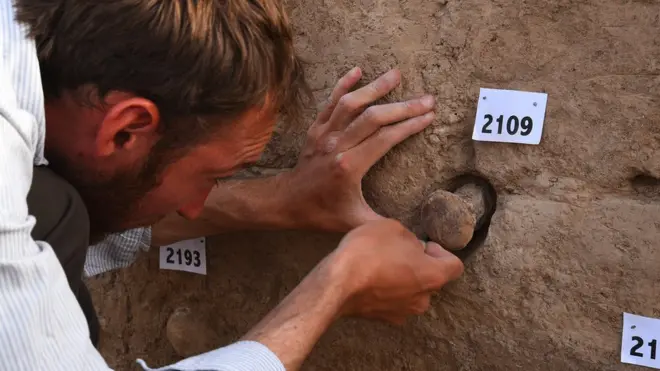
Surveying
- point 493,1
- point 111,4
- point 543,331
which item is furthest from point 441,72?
point 111,4

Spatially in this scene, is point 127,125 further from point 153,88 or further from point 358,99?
point 358,99

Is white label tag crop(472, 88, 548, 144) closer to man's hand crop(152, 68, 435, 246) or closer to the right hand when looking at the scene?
man's hand crop(152, 68, 435, 246)

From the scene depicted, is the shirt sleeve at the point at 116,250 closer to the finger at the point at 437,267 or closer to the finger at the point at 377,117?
the finger at the point at 377,117

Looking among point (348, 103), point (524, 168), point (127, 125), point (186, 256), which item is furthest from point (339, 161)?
point (186, 256)

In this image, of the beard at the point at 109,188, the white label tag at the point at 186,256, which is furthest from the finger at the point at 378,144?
the white label tag at the point at 186,256

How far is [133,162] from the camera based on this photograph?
1053 mm

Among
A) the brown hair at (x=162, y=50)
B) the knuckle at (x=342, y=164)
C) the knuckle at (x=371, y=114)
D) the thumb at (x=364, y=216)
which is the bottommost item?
the thumb at (x=364, y=216)

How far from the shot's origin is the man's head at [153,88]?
95 centimetres

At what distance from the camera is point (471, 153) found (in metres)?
1.37

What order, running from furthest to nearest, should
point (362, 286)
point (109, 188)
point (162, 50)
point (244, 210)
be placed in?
point (244, 210), point (362, 286), point (109, 188), point (162, 50)

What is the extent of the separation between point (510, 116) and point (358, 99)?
11.1 inches

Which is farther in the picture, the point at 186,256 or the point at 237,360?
the point at 186,256

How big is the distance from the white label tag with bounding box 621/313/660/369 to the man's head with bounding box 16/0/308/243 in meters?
0.72

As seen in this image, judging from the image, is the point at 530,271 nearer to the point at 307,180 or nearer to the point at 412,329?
the point at 412,329
